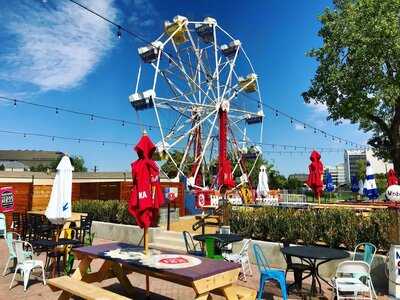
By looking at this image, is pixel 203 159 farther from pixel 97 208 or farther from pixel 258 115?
pixel 97 208

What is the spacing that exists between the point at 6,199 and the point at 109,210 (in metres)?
3.49

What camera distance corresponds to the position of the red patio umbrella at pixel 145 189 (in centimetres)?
499

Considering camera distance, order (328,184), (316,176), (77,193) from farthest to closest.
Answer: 1. (328,184)
2. (77,193)
3. (316,176)

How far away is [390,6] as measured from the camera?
47.1ft

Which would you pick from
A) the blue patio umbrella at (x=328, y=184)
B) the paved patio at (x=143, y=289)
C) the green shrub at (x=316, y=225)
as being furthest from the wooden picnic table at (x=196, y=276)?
the blue patio umbrella at (x=328, y=184)

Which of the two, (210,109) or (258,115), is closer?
(210,109)

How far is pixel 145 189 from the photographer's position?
5.02 m

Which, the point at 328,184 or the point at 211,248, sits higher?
the point at 328,184

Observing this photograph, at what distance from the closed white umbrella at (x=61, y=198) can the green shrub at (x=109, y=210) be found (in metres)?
4.48

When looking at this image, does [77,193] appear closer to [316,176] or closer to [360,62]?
[316,176]

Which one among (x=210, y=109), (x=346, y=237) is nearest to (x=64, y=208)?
(x=346, y=237)

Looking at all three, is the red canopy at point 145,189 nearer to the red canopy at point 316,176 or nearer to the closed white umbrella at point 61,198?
the closed white umbrella at point 61,198

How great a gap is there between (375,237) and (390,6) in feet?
35.7

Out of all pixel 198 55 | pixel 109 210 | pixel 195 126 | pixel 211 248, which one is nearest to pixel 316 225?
pixel 211 248
